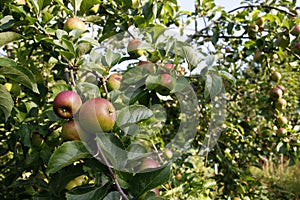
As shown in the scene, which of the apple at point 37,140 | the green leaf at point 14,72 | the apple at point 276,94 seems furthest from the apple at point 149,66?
the apple at point 276,94

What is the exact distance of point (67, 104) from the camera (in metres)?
0.95

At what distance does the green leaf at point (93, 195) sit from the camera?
33.1 inches

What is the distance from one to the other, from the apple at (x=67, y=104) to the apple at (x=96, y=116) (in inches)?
1.5

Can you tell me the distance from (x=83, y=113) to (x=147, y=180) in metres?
0.23

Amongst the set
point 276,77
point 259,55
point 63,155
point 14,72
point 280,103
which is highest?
point 14,72

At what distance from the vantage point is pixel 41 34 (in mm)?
1188

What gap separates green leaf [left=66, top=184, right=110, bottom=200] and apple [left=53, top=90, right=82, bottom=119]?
218mm

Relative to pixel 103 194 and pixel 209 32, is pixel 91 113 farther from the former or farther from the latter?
pixel 209 32

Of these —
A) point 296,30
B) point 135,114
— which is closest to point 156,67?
point 135,114

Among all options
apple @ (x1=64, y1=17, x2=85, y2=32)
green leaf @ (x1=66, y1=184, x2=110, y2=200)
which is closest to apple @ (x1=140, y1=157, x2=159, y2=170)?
green leaf @ (x1=66, y1=184, x2=110, y2=200)

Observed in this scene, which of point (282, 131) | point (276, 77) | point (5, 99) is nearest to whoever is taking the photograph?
point (5, 99)

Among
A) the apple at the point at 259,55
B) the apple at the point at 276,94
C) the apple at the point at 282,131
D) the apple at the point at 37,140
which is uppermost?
the apple at the point at 259,55

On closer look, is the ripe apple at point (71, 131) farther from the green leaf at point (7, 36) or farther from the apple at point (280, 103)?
the apple at point (280, 103)

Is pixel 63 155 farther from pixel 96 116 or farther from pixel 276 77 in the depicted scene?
pixel 276 77
